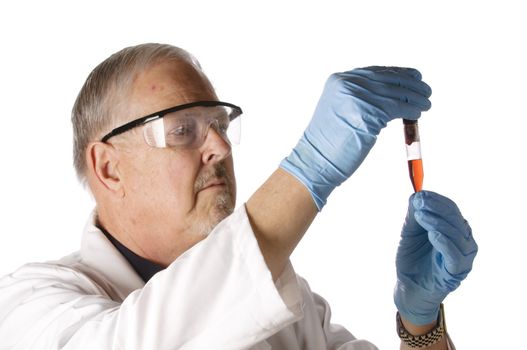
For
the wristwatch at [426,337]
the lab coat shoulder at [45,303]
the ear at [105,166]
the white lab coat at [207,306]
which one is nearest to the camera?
the white lab coat at [207,306]

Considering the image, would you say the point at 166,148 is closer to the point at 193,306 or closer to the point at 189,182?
the point at 189,182

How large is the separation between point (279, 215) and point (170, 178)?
0.63m

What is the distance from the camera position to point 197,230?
6.93 ft

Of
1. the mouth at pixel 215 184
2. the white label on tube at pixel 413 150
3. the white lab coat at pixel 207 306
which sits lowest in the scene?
the white lab coat at pixel 207 306

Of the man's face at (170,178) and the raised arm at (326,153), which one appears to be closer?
the raised arm at (326,153)

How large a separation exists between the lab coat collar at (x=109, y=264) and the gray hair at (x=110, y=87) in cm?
28

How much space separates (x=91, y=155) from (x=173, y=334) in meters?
0.84

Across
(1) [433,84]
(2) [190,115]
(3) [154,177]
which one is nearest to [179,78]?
(2) [190,115]

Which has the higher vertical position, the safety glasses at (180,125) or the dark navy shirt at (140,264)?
the safety glasses at (180,125)

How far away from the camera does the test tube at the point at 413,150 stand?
191 cm

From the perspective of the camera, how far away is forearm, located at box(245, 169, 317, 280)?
153 centimetres

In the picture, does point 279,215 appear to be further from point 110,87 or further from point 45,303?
point 110,87

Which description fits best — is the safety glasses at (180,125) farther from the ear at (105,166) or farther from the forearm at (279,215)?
the forearm at (279,215)

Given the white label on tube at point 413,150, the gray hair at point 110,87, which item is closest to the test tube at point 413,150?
the white label on tube at point 413,150
